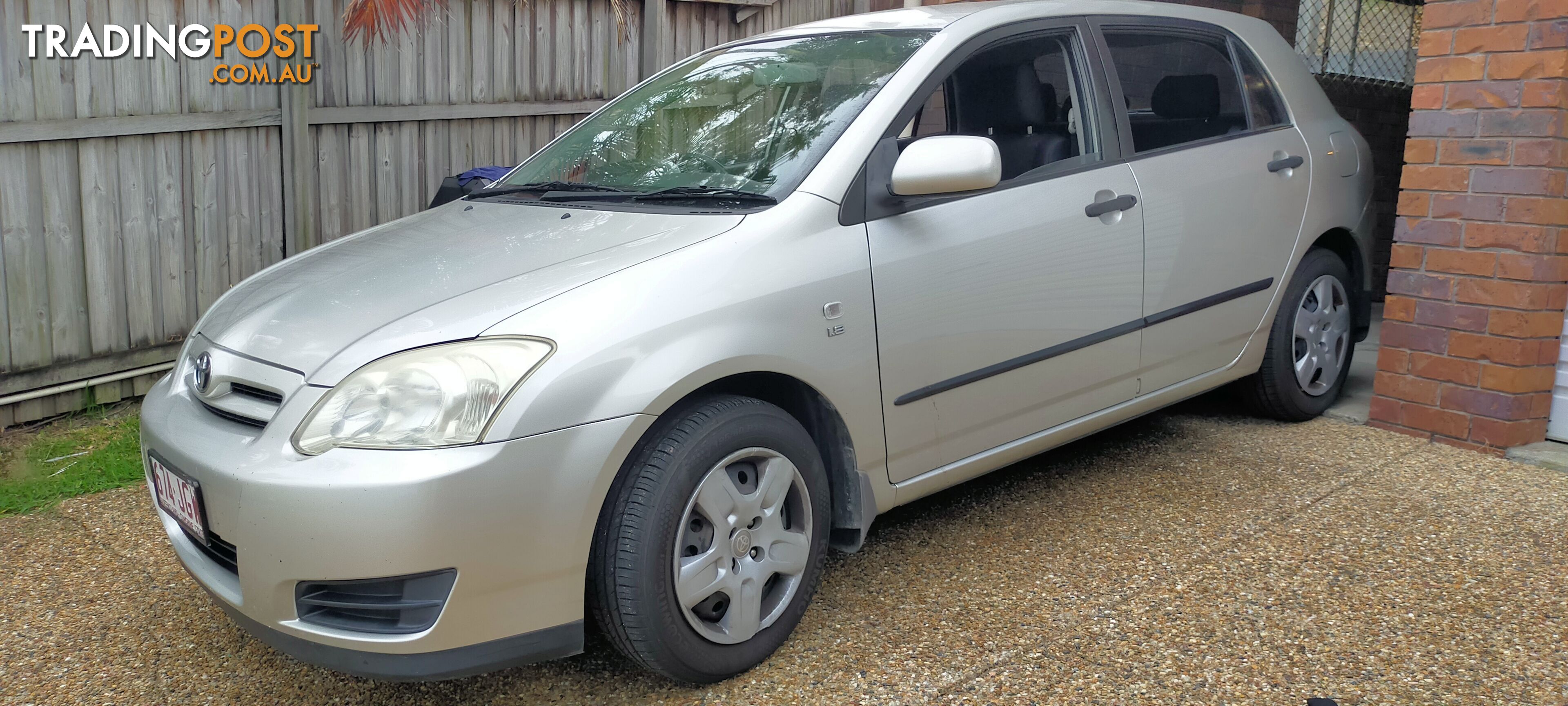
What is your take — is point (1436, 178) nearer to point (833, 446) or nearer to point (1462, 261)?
point (1462, 261)

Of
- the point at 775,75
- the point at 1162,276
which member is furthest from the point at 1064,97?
the point at 775,75

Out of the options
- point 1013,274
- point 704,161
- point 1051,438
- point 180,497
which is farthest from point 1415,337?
point 180,497

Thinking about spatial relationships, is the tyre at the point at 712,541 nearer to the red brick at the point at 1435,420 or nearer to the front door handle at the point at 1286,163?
the front door handle at the point at 1286,163

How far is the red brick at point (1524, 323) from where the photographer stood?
14.1 ft

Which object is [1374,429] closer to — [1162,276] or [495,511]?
[1162,276]

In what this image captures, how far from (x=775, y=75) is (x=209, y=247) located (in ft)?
9.87

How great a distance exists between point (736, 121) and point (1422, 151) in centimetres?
276

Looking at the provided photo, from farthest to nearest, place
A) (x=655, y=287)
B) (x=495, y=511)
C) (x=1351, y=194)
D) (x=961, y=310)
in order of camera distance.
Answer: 1. (x=1351, y=194)
2. (x=961, y=310)
3. (x=655, y=287)
4. (x=495, y=511)

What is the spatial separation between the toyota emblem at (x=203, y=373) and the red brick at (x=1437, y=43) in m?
A: 4.19

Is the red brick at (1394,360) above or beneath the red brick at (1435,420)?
above

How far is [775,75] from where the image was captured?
355 cm

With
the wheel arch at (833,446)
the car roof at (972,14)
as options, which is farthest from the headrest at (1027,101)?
the wheel arch at (833,446)

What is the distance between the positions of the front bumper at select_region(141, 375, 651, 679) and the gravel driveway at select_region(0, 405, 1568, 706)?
44 centimetres

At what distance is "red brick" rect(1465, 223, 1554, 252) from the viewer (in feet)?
13.8
